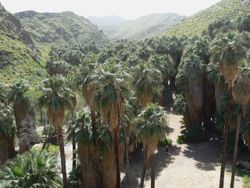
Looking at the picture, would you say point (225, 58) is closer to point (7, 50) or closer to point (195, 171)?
point (195, 171)

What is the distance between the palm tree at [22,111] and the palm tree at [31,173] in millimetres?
33260

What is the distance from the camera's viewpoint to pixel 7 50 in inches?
4882

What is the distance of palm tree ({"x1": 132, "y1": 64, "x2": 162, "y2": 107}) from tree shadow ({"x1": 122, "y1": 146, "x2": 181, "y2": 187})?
1135 cm

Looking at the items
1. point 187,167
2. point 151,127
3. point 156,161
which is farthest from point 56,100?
point 187,167

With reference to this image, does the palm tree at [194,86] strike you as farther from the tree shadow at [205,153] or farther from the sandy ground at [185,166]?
the sandy ground at [185,166]

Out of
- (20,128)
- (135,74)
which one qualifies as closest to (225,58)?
(135,74)

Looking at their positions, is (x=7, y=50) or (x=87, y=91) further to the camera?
(x=7, y=50)

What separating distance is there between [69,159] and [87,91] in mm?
22873

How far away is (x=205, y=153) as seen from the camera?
64.2 meters

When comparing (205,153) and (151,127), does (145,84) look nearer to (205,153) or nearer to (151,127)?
(151,127)

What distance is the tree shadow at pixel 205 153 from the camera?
193 feet

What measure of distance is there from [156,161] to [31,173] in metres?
35.4

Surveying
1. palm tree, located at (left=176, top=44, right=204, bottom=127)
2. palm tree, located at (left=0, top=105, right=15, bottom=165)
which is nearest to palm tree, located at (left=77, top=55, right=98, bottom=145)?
palm tree, located at (left=0, top=105, right=15, bottom=165)

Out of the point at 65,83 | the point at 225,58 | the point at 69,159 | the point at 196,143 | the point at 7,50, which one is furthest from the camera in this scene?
the point at 7,50
